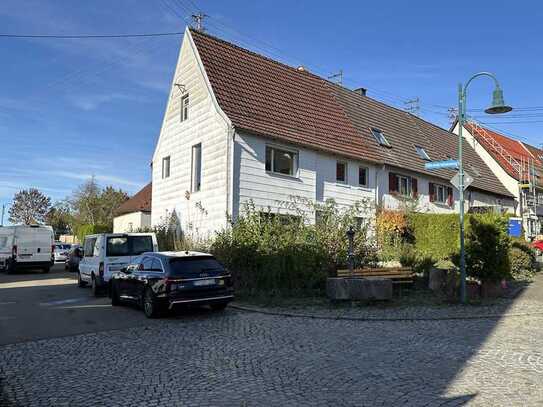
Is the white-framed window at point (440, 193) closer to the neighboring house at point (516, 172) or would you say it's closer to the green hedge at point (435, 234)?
the green hedge at point (435, 234)

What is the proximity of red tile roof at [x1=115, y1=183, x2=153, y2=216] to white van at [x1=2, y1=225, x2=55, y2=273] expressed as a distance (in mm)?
11011

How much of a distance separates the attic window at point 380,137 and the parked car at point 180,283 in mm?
17475

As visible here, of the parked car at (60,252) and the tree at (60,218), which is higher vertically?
the tree at (60,218)

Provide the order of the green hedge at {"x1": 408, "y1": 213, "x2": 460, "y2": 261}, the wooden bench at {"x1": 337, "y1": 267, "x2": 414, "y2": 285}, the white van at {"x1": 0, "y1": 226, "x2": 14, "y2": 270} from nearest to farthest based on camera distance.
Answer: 1. the wooden bench at {"x1": 337, "y1": 267, "x2": 414, "y2": 285}
2. the green hedge at {"x1": 408, "y1": 213, "x2": 460, "y2": 261}
3. the white van at {"x1": 0, "y1": 226, "x2": 14, "y2": 270}

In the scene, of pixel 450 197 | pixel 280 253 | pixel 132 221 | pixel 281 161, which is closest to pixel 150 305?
pixel 280 253

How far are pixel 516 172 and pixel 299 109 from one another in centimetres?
2388

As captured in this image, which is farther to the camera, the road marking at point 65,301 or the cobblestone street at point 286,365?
the road marking at point 65,301

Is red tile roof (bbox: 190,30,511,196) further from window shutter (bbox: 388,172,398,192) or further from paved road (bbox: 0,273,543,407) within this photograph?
paved road (bbox: 0,273,543,407)

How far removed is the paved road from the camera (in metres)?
6.18

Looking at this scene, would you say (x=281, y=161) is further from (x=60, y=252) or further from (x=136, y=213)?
(x=60, y=252)

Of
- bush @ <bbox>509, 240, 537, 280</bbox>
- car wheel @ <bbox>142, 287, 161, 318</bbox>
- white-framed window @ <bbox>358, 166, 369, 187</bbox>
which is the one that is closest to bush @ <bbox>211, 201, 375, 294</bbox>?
car wheel @ <bbox>142, 287, 161, 318</bbox>

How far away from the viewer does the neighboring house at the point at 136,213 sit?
38781 mm

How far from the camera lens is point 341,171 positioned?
24.3m

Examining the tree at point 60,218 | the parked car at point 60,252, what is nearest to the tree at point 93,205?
the tree at point 60,218
